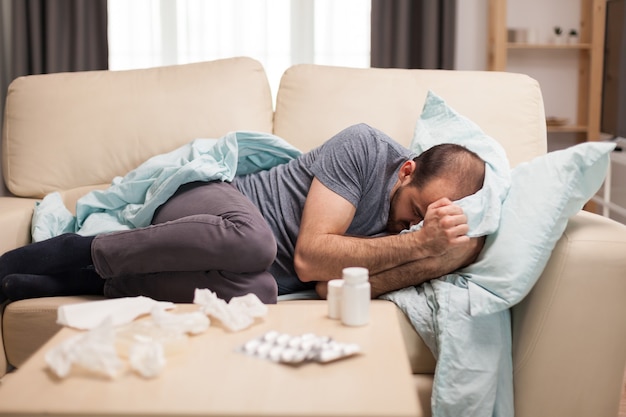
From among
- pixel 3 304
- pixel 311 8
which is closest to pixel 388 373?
pixel 3 304

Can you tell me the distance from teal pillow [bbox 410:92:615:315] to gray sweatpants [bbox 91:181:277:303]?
459mm

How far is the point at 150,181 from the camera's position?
2006 mm

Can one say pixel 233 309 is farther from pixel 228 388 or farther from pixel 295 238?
pixel 295 238

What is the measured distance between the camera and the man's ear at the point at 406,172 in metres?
1.77

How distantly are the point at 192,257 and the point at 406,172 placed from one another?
552 millimetres

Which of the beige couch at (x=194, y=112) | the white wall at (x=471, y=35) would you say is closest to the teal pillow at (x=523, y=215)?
the beige couch at (x=194, y=112)

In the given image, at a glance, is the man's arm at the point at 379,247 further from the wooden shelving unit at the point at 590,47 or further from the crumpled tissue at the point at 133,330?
the wooden shelving unit at the point at 590,47

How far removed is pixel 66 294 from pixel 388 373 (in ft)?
3.29

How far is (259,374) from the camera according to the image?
108cm

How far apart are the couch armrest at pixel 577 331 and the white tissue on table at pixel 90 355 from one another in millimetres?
881

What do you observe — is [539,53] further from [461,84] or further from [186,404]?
[186,404]

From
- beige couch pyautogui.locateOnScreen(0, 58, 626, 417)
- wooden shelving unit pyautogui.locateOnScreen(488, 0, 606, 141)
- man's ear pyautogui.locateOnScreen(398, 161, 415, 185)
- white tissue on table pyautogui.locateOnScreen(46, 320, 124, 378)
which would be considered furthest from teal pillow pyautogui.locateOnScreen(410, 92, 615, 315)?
wooden shelving unit pyautogui.locateOnScreen(488, 0, 606, 141)

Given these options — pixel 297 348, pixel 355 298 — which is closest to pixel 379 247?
pixel 355 298

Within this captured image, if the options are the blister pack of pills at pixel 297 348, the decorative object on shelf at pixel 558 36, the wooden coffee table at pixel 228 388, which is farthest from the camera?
the decorative object on shelf at pixel 558 36
